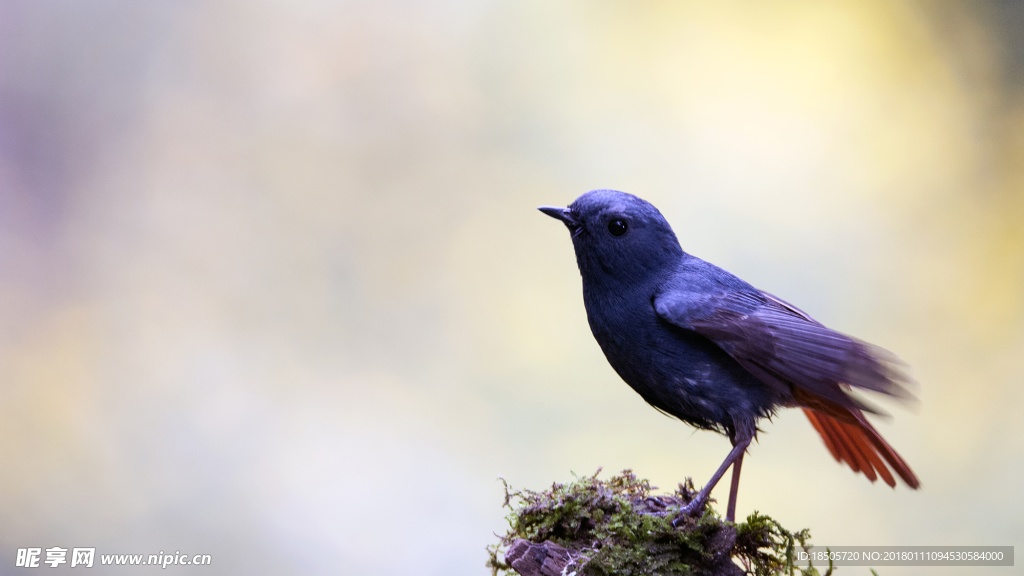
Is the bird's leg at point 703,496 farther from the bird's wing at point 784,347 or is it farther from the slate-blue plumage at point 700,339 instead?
the bird's wing at point 784,347

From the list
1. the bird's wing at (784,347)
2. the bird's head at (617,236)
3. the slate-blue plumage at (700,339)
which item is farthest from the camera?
the bird's head at (617,236)

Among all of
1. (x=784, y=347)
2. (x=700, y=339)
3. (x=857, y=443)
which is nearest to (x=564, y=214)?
(x=700, y=339)

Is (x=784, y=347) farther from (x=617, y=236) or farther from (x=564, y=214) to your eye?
(x=564, y=214)

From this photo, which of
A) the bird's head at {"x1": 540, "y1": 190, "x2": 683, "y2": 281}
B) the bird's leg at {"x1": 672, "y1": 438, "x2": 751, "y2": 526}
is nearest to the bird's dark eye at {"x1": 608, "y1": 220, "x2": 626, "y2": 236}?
the bird's head at {"x1": 540, "y1": 190, "x2": 683, "y2": 281}

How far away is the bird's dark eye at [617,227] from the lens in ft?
9.21

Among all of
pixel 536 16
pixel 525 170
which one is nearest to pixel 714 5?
pixel 536 16

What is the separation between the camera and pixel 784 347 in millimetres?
2490

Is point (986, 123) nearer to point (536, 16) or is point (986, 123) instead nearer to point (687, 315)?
point (536, 16)

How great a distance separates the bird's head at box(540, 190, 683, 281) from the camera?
280 cm

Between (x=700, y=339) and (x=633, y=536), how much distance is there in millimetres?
760

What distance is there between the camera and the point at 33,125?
509 cm

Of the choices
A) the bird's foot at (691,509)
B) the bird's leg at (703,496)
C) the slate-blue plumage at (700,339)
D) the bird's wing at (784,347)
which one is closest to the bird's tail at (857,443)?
the slate-blue plumage at (700,339)

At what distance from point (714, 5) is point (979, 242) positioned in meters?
2.70

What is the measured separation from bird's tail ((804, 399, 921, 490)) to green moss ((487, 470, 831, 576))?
0.55 m
